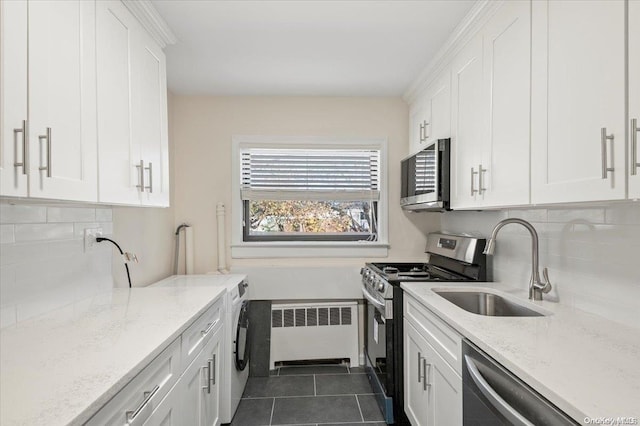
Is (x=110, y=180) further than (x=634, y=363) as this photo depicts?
Yes

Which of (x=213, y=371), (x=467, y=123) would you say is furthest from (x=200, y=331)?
(x=467, y=123)

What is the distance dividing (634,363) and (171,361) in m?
1.49

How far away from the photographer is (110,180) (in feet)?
4.83

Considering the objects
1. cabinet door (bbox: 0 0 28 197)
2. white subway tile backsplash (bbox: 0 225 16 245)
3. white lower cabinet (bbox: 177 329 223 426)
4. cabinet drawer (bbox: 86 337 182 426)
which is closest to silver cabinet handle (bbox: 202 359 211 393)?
white lower cabinet (bbox: 177 329 223 426)

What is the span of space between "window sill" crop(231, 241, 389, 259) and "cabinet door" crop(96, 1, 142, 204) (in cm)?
154

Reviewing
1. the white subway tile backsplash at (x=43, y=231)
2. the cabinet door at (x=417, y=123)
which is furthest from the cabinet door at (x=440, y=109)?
the white subway tile backsplash at (x=43, y=231)

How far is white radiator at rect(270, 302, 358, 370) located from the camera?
3.11 m

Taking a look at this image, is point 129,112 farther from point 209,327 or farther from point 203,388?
point 203,388

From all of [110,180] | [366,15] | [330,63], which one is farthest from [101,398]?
[330,63]

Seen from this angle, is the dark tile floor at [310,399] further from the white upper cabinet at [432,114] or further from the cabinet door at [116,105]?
the white upper cabinet at [432,114]

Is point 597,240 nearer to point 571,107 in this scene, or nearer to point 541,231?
point 541,231

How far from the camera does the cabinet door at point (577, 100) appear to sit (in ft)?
3.51

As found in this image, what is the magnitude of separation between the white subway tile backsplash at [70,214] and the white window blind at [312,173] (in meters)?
1.45

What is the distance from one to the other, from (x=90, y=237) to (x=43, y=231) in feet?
1.07
